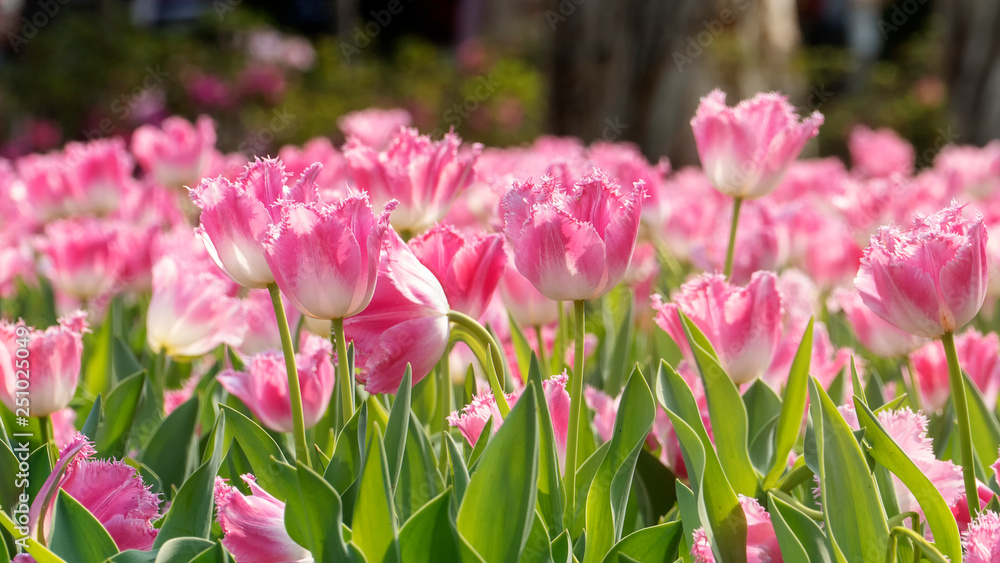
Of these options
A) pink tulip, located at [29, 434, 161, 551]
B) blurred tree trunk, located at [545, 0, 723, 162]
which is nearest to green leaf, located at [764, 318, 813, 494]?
pink tulip, located at [29, 434, 161, 551]

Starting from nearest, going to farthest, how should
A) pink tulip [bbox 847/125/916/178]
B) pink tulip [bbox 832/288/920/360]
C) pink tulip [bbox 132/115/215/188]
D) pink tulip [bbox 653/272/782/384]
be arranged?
pink tulip [bbox 653/272/782/384] < pink tulip [bbox 832/288/920/360] < pink tulip [bbox 132/115/215/188] < pink tulip [bbox 847/125/916/178]

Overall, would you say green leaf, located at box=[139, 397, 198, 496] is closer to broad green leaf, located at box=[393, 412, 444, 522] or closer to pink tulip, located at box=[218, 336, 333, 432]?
pink tulip, located at box=[218, 336, 333, 432]

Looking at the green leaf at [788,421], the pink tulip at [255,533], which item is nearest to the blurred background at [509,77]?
the green leaf at [788,421]

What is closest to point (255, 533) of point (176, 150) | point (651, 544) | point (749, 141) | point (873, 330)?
point (651, 544)

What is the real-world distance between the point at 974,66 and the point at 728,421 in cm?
494

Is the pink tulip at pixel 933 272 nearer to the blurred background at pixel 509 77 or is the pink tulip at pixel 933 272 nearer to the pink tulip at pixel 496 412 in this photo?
the pink tulip at pixel 496 412

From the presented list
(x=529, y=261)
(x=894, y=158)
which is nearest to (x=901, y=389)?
(x=529, y=261)

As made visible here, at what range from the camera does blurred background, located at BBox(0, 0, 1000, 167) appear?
492cm

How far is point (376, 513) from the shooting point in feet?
2.55

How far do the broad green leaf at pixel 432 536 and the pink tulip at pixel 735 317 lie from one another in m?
0.47

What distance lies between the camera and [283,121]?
24.3 feet

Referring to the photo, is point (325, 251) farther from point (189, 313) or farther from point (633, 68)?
point (633, 68)

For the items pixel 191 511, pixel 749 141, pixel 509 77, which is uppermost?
pixel 749 141

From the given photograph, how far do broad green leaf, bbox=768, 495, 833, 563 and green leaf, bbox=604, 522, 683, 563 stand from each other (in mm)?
92
